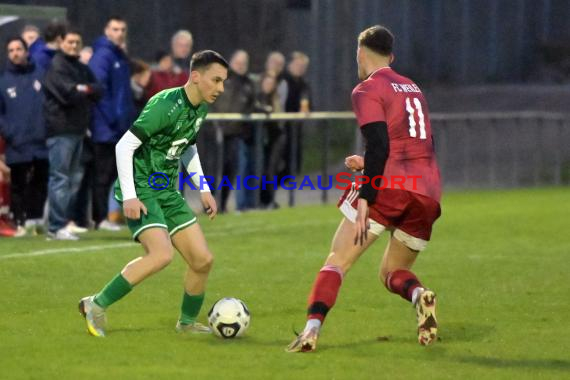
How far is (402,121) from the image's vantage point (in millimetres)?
8727

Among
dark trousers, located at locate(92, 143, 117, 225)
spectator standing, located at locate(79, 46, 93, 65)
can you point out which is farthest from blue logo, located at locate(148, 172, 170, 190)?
spectator standing, located at locate(79, 46, 93, 65)

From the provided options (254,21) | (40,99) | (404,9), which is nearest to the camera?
(40,99)

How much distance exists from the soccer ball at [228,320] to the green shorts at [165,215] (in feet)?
1.80

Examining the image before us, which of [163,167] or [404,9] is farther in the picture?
[404,9]

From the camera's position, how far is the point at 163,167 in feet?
30.2

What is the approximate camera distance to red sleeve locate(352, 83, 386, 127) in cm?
850

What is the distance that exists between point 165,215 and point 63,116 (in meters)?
6.04

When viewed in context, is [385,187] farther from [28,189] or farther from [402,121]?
[28,189]

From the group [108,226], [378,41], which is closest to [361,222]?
[378,41]

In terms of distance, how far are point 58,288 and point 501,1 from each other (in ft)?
84.4

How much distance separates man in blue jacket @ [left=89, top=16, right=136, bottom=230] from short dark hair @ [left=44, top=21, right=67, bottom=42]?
52 centimetres

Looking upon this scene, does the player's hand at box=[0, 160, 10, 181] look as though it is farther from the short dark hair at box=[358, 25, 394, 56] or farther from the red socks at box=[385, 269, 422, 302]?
the short dark hair at box=[358, 25, 394, 56]

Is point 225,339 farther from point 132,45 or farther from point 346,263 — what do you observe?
point 132,45

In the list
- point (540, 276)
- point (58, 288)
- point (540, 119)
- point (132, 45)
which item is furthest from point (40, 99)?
point (540, 119)
